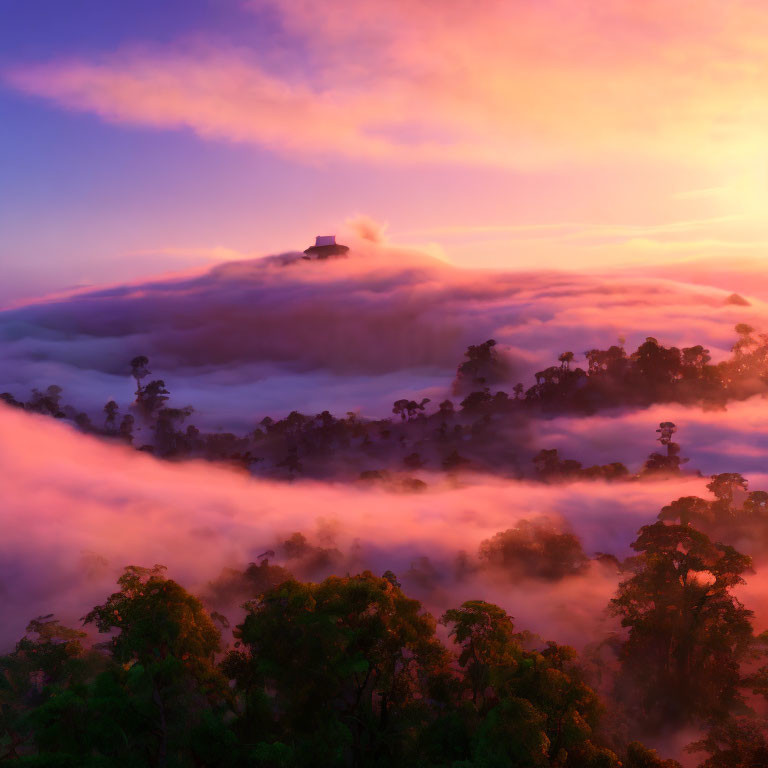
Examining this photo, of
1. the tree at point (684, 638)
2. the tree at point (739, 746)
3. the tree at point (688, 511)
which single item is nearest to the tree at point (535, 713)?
the tree at point (739, 746)

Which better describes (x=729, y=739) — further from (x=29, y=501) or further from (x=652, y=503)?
(x=29, y=501)

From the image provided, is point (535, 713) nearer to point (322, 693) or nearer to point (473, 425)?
point (322, 693)

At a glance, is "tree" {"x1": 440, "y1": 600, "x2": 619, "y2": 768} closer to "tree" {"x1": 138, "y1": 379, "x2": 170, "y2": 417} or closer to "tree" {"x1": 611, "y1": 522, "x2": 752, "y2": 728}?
"tree" {"x1": 611, "y1": 522, "x2": 752, "y2": 728}

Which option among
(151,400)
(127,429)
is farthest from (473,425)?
(151,400)

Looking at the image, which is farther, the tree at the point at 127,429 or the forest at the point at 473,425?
the tree at the point at 127,429

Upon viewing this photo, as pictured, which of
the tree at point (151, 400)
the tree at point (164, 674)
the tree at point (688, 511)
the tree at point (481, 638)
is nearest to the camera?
the tree at point (164, 674)

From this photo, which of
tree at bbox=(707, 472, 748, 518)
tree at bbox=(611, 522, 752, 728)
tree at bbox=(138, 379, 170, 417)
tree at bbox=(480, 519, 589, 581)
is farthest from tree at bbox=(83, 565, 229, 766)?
tree at bbox=(138, 379, 170, 417)

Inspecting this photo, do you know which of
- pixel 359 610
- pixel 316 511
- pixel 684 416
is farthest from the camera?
pixel 684 416

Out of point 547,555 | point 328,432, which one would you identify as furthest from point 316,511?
point 547,555

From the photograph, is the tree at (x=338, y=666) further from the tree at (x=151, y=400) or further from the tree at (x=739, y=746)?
the tree at (x=151, y=400)
